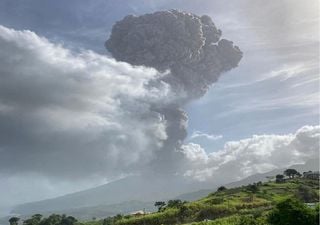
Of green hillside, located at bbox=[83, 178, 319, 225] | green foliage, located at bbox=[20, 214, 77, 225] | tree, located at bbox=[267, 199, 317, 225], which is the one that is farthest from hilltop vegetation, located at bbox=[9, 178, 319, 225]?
tree, located at bbox=[267, 199, 317, 225]

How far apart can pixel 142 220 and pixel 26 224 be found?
7036 centimetres

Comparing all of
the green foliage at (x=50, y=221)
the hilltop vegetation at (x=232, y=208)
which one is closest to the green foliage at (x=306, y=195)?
the hilltop vegetation at (x=232, y=208)

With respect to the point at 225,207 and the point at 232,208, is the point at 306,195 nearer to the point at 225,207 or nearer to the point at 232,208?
the point at 232,208

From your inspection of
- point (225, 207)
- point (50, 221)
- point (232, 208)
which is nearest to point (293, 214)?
point (232, 208)

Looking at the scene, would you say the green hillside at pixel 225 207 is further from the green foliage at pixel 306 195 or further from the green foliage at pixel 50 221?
the green foliage at pixel 50 221

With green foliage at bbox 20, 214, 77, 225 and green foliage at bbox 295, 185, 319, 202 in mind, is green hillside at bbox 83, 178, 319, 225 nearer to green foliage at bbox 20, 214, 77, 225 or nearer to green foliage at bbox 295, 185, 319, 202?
green foliage at bbox 295, 185, 319, 202

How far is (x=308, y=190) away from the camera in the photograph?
6211 inches

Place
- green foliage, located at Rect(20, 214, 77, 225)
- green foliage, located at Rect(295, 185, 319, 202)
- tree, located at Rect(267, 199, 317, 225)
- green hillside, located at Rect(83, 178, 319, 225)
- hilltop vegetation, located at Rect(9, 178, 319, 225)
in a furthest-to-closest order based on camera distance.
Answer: green foliage, located at Rect(20, 214, 77, 225) → green foliage, located at Rect(295, 185, 319, 202) → green hillside, located at Rect(83, 178, 319, 225) → hilltop vegetation, located at Rect(9, 178, 319, 225) → tree, located at Rect(267, 199, 317, 225)

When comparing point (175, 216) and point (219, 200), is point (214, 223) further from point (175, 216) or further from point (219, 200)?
point (219, 200)

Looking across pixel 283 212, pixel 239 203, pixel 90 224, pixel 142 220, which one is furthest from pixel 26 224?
pixel 283 212

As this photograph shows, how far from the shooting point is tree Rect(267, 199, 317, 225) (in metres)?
61.4

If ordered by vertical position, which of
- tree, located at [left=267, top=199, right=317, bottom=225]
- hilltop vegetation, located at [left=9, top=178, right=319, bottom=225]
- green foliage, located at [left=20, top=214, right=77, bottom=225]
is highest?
green foliage, located at [left=20, top=214, right=77, bottom=225]

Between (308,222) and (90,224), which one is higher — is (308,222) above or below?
below

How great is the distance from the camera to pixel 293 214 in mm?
62594
